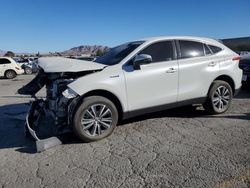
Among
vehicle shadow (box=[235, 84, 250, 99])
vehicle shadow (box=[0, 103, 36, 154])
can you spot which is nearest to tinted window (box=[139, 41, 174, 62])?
vehicle shadow (box=[0, 103, 36, 154])

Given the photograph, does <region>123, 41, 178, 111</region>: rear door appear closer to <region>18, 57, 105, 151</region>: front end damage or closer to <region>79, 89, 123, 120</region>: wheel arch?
<region>79, 89, 123, 120</region>: wheel arch

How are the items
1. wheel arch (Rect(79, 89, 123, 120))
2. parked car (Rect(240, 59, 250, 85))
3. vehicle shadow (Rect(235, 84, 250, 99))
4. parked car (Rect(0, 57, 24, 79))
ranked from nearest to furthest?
wheel arch (Rect(79, 89, 123, 120)) → vehicle shadow (Rect(235, 84, 250, 99)) → parked car (Rect(240, 59, 250, 85)) → parked car (Rect(0, 57, 24, 79))

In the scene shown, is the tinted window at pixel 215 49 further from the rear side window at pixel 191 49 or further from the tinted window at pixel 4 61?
the tinted window at pixel 4 61

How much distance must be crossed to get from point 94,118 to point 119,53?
1582mm

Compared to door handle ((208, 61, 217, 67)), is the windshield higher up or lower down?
higher up

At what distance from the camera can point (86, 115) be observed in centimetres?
531

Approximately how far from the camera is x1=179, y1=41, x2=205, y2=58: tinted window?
21.2 feet

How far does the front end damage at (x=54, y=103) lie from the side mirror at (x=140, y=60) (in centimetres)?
83

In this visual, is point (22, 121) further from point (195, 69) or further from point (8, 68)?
point (8, 68)

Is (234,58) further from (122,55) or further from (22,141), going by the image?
(22,141)

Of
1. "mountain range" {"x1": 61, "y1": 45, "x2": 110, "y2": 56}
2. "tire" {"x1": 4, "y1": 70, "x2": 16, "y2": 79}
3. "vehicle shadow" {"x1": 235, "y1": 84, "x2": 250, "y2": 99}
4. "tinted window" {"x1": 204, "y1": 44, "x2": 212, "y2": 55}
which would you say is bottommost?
"mountain range" {"x1": 61, "y1": 45, "x2": 110, "y2": 56}

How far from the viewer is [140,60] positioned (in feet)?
18.7

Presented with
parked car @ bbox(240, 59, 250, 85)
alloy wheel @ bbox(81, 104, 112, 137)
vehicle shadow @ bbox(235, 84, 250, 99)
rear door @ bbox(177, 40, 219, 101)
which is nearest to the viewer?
alloy wheel @ bbox(81, 104, 112, 137)

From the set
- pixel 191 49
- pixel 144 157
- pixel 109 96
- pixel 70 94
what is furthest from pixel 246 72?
pixel 70 94
